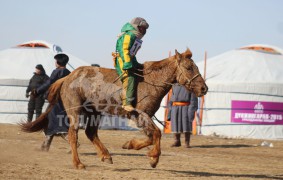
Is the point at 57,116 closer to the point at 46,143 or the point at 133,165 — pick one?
the point at 46,143

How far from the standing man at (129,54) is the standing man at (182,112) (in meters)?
6.97

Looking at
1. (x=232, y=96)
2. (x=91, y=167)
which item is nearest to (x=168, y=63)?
(x=91, y=167)

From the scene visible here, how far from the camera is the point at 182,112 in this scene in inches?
676

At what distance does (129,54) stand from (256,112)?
15.0 meters

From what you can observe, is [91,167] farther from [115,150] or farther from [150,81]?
[115,150]

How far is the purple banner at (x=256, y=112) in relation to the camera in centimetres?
2400

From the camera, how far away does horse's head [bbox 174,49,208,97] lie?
387 inches

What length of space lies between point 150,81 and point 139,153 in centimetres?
414

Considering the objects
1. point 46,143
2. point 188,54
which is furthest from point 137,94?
point 46,143

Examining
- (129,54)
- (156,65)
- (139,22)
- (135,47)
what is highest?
(139,22)

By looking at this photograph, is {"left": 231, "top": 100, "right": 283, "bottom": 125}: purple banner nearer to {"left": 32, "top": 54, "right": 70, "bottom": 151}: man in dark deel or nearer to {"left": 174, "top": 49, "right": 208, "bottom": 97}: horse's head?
{"left": 32, "top": 54, "right": 70, "bottom": 151}: man in dark deel

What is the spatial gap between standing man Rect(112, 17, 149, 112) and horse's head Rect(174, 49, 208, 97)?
0.62 metres

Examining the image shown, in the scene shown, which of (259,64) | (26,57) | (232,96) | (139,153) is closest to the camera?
(139,153)

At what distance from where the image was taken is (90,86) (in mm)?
10367
